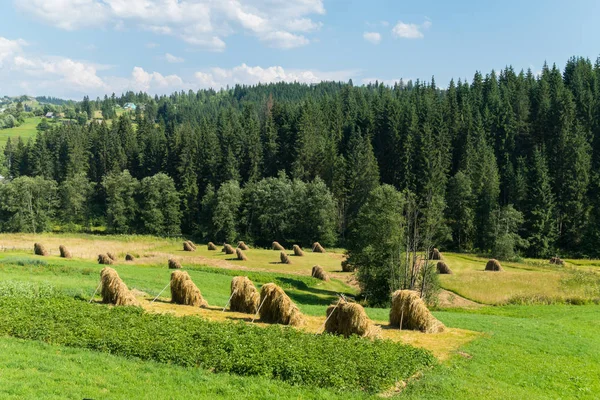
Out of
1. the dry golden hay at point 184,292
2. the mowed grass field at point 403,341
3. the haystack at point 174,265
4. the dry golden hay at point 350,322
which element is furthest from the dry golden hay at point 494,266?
the dry golden hay at point 184,292

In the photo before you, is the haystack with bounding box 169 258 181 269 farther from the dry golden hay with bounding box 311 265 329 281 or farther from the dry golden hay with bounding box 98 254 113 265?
the dry golden hay with bounding box 311 265 329 281

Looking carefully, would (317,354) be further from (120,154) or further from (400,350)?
(120,154)

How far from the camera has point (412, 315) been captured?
71.7 ft

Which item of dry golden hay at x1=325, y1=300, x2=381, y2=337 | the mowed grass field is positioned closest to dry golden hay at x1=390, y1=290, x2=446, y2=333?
the mowed grass field

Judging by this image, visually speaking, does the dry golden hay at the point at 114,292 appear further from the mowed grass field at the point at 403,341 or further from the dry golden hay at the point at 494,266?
the dry golden hay at the point at 494,266

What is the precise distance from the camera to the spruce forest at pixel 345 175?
258ft

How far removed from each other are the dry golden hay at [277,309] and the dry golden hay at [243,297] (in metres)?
1.77

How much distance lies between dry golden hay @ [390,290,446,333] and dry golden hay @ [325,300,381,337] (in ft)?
9.45

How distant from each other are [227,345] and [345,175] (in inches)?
3002

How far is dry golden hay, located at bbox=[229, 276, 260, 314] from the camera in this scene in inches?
931

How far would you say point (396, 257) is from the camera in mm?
38312

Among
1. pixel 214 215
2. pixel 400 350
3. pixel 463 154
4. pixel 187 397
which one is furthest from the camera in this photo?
pixel 463 154

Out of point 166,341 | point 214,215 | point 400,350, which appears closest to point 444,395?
point 400,350

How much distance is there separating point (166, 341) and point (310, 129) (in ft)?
277
